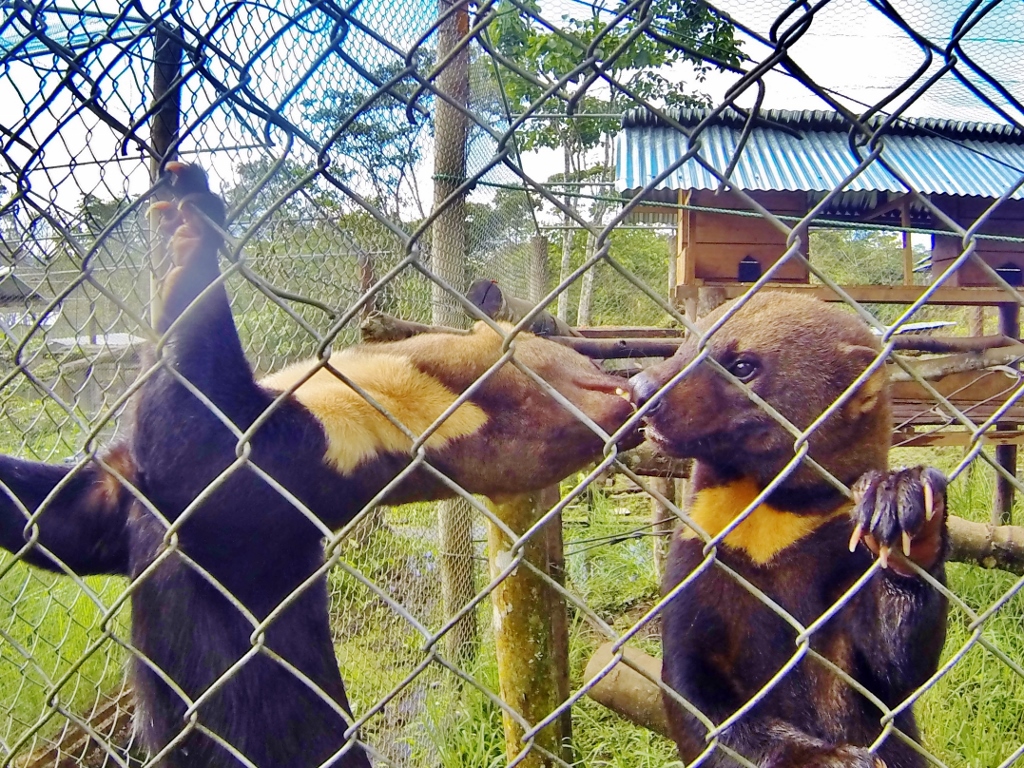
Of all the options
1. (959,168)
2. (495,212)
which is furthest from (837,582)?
(959,168)

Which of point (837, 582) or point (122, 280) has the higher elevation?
point (122, 280)

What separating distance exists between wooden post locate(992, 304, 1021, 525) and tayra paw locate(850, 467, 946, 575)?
4.79 m

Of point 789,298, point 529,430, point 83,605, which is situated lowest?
point 83,605

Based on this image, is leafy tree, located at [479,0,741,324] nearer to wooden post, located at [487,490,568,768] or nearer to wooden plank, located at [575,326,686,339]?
wooden plank, located at [575,326,686,339]

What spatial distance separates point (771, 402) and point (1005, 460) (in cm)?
773

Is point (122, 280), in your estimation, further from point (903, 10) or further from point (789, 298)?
point (903, 10)

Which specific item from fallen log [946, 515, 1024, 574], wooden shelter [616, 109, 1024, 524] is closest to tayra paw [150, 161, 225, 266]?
fallen log [946, 515, 1024, 574]

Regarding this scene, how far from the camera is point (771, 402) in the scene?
2277 mm

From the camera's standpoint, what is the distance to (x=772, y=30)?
92 centimetres

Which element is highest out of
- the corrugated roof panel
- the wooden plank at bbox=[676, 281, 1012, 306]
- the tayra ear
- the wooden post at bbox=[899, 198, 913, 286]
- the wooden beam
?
the corrugated roof panel

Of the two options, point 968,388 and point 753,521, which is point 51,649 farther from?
point 968,388

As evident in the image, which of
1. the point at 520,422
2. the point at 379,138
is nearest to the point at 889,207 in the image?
the point at 379,138

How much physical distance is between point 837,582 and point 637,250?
10.7 metres

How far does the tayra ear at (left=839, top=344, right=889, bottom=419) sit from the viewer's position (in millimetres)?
2240
